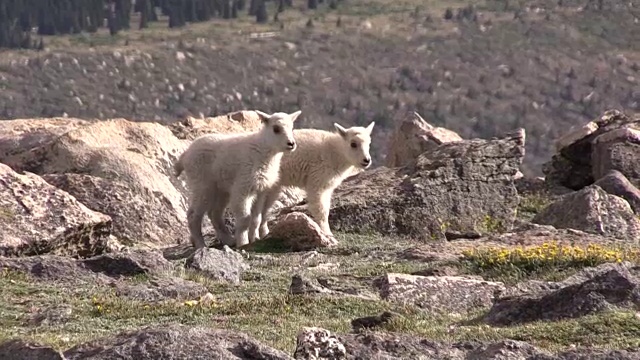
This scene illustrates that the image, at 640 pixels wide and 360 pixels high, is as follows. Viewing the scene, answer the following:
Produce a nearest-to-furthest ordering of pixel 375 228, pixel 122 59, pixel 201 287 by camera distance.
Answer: pixel 201 287 < pixel 375 228 < pixel 122 59

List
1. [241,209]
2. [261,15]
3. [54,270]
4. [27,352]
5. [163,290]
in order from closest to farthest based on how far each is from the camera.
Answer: [27,352] → [163,290] → [54,270] → [241,209] → [261,15]

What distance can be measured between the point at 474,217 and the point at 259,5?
434 ft

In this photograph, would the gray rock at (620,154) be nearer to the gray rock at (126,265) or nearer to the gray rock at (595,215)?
the gray rock at (595,215)

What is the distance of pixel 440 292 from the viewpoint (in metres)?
19.4

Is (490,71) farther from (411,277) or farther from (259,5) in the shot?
(411,277)

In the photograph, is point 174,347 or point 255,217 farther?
point 255,217

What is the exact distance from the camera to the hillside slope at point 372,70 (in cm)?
12788

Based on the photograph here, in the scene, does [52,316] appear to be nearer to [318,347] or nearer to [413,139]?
[318,347]

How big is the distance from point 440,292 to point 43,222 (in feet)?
23.9

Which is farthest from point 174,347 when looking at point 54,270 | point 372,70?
point 372,70

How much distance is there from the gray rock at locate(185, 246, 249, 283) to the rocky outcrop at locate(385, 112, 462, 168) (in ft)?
57.2

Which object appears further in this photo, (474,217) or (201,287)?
(474,217)

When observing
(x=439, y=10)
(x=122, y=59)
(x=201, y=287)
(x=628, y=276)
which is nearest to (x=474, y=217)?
(x=201, y=287)

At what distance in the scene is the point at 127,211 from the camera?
2991 cm
